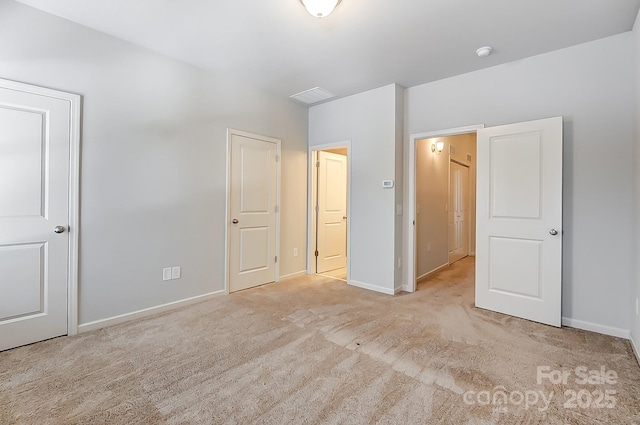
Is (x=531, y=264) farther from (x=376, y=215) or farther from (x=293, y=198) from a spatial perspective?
(x=293, y=198)

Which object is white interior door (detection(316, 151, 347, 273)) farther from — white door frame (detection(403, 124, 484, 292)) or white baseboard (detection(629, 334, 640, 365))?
white baseboard (detection(629, 334, 640, 365))

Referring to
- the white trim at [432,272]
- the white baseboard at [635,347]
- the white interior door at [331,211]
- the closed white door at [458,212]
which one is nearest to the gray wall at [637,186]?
the white baseboard at [635,347]

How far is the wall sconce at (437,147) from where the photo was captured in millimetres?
4750

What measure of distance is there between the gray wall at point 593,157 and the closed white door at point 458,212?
2756 millimetres

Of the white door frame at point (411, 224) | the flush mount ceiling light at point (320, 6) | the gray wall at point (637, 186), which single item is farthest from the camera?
the white door frame at point (411, 224)

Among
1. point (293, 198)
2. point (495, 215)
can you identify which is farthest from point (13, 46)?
point (495, 215)

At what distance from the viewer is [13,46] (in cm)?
227

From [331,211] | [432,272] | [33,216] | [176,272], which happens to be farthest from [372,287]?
[33,216]

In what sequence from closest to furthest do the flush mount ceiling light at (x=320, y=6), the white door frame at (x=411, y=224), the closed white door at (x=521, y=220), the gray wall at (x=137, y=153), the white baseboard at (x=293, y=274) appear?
the flush mount ceiling light at (x=320, y=6), the gray wall at (x=137, y=153), the closed white door at (x=521, y=220), the white door frame at (x=411, y=224), the white baseboard at (x=293, y=274)

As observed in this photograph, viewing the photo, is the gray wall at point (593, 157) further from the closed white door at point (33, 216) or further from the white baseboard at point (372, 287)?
the closed white door at point (33, 216)

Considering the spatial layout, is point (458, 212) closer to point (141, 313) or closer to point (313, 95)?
point (313, 95)

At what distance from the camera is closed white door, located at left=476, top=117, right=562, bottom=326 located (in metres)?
2.78

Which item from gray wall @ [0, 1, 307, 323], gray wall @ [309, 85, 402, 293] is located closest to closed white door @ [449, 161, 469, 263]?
gray wall @ [309, 85, 402, 293]

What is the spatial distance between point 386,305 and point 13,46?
3996 millimetres
